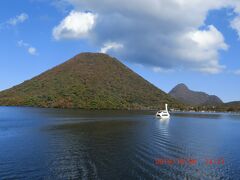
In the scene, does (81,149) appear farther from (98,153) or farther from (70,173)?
(70,173)

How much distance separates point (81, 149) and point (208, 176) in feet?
71.2

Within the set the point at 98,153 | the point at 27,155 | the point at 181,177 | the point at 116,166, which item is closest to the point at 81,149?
the point at 98,153

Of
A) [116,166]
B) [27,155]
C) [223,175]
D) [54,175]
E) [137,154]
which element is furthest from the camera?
[137,154]

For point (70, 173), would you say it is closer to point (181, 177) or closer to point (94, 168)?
point (94, 168)

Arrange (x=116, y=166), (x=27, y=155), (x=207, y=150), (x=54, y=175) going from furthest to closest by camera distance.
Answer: (x=207, y=150) < (x=27, y=155) < (x=116, y=166) < (x=54, y=175)

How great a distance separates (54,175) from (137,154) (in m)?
16.5

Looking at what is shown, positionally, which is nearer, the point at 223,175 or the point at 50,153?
the point at 223,175

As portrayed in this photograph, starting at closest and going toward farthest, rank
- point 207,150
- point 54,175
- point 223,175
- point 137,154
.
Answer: point 54,175 < point 223,175 < point 137,154 < point 207,150

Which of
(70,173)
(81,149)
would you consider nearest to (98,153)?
(81,149)

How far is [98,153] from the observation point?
45.2 m
